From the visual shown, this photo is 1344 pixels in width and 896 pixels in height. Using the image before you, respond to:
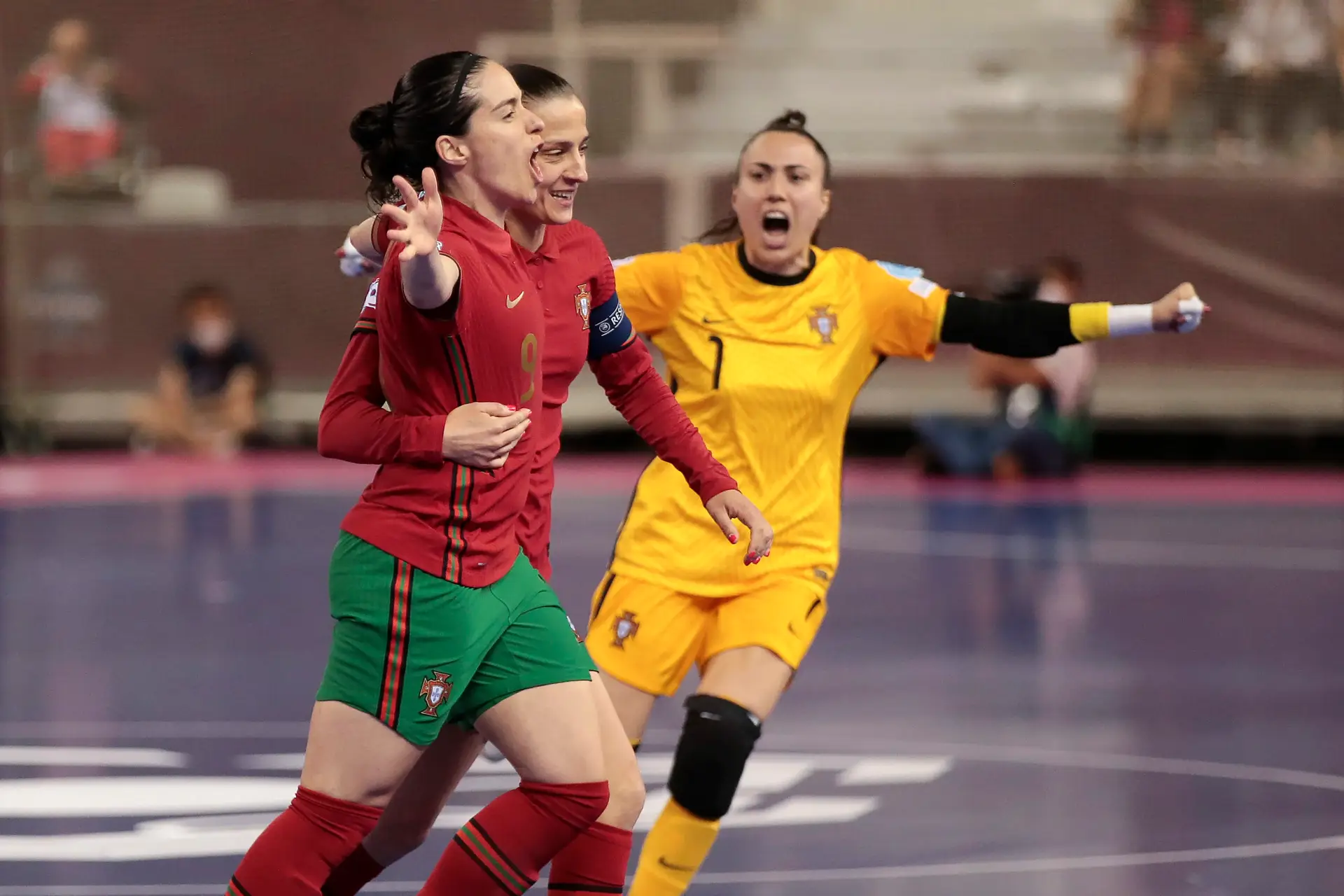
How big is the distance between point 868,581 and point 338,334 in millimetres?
7611

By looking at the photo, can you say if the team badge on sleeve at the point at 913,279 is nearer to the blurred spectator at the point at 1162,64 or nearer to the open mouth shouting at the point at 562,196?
the open mouth shouting at the point at 562,196

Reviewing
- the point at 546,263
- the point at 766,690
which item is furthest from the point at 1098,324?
the point at 546,263

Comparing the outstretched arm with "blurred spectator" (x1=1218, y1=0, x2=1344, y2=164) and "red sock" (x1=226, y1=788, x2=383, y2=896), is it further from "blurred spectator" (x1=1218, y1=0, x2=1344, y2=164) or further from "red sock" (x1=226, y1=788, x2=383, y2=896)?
"blurred spectator" (x1=1218, y1=0, x2=1344, y2=164)

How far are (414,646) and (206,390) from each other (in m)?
13.0

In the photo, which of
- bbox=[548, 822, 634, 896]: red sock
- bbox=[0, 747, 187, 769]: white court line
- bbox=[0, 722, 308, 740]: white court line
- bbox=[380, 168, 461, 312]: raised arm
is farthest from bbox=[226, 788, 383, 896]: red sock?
bbox=[0, 722, 308, 740]: white court line

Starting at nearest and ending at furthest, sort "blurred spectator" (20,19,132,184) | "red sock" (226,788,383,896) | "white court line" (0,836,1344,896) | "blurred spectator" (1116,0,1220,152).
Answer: "red sock" (226,788,383,896)
"white court line" (0,836,1344,896)
"blurred spectator" (1116,0,1220,152)
"blurred spectator" (20,19,132,184)

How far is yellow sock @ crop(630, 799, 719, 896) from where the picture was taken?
193 inches

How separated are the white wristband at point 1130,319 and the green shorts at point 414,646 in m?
1.97

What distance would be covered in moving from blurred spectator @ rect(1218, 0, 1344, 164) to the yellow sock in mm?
12855

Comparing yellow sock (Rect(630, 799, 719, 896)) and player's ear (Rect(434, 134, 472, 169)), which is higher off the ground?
player's ear (Rect(434, 134, 472, 169))

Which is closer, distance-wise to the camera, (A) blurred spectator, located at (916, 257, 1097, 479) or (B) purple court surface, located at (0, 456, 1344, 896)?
(B) purple court surface, located at (0, 456, 1344, 896)

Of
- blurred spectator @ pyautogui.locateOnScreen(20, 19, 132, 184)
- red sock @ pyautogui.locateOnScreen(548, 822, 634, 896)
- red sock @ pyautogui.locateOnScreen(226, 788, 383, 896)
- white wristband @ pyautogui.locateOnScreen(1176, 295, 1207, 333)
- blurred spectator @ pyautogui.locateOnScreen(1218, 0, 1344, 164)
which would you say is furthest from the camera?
blurred spectator @ pyautogui.locateOnScreen(20, 19, 132, 184)

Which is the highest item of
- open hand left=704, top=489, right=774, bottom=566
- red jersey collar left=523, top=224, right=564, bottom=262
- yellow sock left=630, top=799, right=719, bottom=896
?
red jersey collar left=523, top=224, right=564, bottom=262

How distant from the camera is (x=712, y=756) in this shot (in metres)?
4.85
